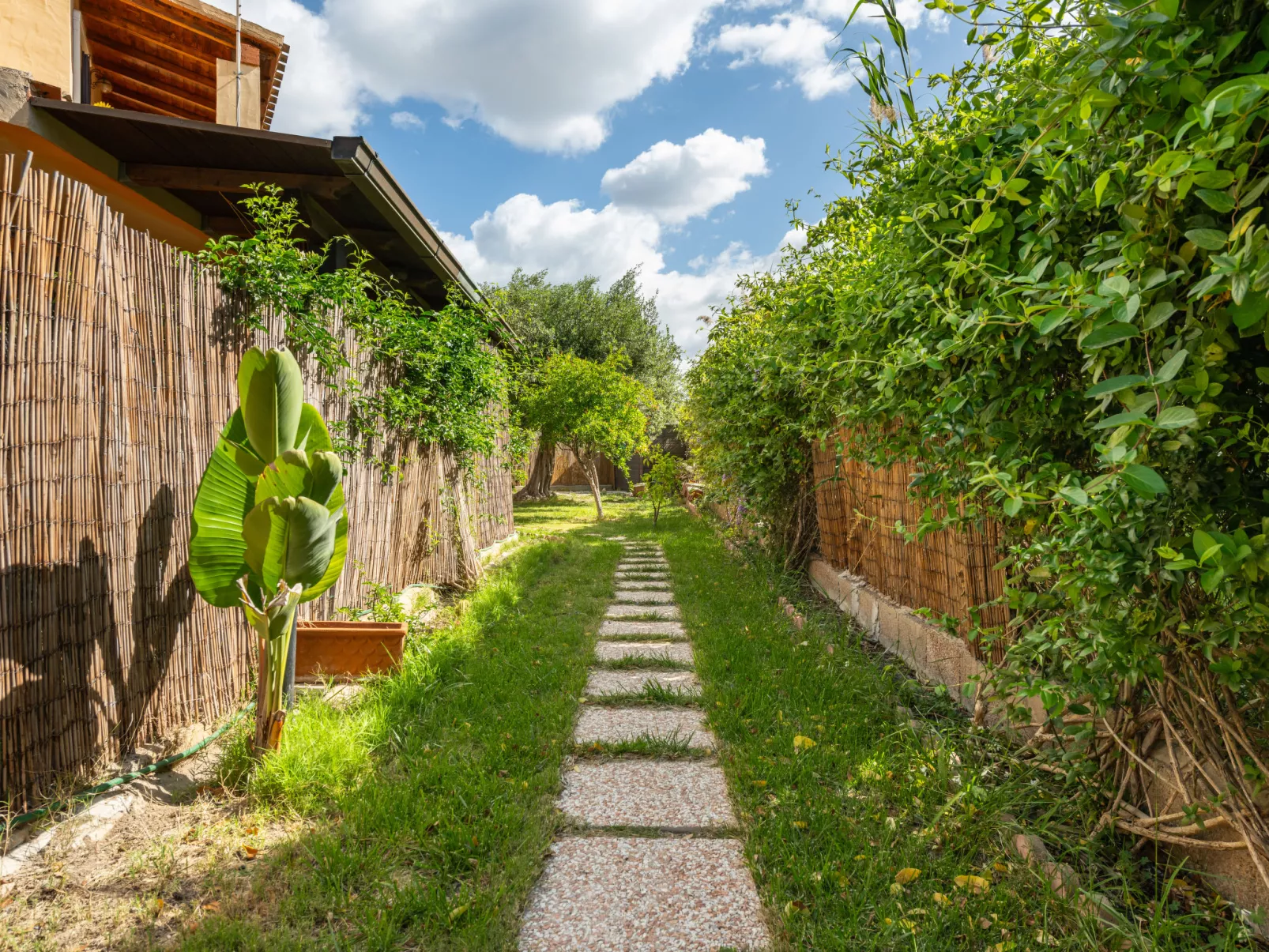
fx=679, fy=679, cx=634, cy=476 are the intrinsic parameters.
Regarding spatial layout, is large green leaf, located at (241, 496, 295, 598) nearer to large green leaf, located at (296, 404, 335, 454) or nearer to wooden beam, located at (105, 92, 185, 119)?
large green leaf, located at (296, 404, 335, 454)

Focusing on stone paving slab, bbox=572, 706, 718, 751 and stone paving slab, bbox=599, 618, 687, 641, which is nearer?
stone paving slab, bbox=572, 706, 718, 751

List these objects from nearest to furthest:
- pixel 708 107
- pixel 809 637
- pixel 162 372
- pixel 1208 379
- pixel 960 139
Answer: pixel 1208 379 < pixel 960 139 < pixel 162 372 < pixel 809 637 < pixel 708 107

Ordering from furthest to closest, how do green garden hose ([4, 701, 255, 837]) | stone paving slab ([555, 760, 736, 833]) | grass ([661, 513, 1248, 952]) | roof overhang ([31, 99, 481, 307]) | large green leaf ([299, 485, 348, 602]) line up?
1. roof overhang ([31, 99, 481, 307])
2. large green leaf ([299, 485, 348, 602])
3. stone paving slab ([555, 760, 736, 833])
4. green garden hose ([4, 701, 255, 837])
5. grass ([661, 513, 1248, 952])

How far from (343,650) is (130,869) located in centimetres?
171

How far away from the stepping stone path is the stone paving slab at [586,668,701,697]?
0.13m

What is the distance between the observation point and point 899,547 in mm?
4254

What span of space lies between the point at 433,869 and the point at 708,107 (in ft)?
31.6

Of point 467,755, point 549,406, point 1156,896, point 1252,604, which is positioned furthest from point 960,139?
point 549,406

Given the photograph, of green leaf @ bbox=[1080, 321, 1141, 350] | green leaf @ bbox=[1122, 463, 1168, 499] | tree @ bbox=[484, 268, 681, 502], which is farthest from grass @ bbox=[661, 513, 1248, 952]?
tree @ bbox=[484, 268, 681, 502]

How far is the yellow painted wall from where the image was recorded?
6312 millimetres

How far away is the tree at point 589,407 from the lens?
1450cm

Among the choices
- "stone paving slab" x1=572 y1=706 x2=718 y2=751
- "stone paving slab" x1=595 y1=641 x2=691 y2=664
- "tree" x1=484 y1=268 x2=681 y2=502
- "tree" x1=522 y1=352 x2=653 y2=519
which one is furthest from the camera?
"tree" x1=484 y1=268 x2=681 y2=502

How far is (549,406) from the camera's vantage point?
1463 centimetres

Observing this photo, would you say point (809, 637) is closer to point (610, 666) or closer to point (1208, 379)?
point (610, 666)
